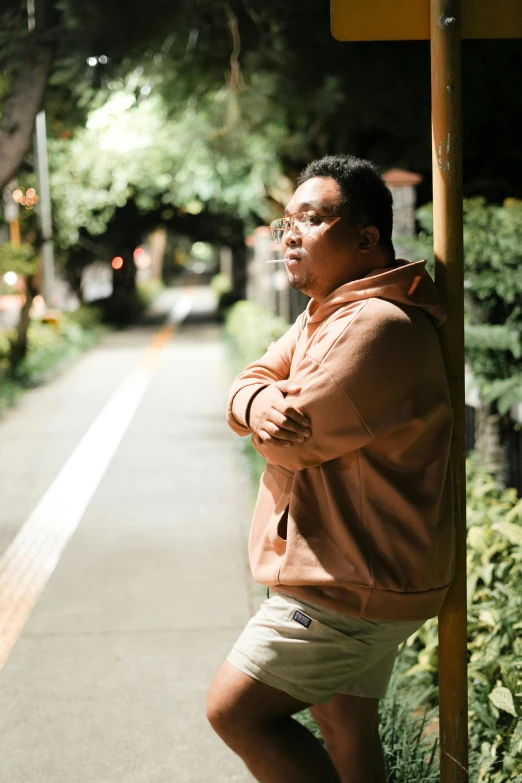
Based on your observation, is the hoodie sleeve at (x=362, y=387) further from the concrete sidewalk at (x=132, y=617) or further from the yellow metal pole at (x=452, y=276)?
the concrete sidewalk at (x=132, y=617)

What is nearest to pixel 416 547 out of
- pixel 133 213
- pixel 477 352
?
pixel 477 352

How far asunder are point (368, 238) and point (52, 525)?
4878 mm

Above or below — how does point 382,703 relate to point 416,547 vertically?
below

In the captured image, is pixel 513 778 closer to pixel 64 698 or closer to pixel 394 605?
pixel 394 605

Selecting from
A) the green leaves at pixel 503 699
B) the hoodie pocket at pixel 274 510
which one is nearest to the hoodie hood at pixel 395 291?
the hoodie pocket at pixel 274 510

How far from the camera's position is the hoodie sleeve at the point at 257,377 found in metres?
2.25

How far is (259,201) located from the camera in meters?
19.0

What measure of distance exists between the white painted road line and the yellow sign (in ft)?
10.3

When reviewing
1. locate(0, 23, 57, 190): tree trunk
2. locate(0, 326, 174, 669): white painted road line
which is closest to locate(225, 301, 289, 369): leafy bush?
locate(0, 326, 174, 669): white painted road line

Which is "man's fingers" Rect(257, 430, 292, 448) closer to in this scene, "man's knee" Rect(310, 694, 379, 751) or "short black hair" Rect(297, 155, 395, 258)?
"short black hair" Rect(297, 155, 395, 258)

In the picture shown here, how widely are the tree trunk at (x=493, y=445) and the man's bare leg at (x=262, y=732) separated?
Answer: 4067 millimetres

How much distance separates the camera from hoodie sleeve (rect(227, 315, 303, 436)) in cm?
225

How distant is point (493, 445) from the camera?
596 cm

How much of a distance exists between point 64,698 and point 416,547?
7.61 ft
